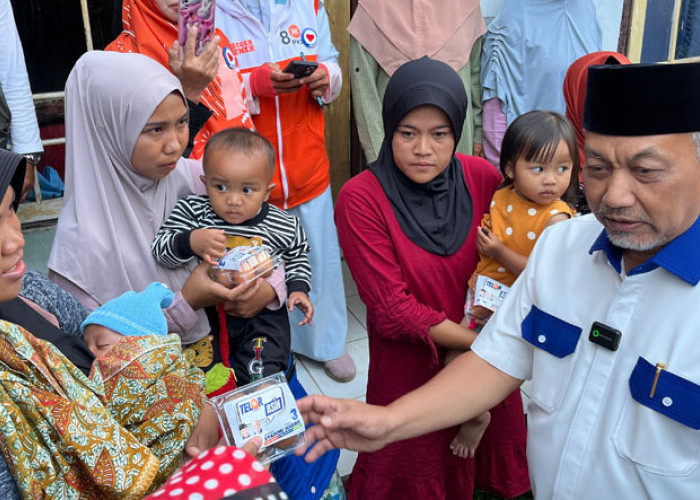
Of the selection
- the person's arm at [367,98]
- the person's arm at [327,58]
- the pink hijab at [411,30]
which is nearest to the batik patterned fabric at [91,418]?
the person's arm at [327,58]

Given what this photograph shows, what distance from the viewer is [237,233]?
1904mm

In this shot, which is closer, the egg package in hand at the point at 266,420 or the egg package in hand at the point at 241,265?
the egg package in hand at the point at 266,420

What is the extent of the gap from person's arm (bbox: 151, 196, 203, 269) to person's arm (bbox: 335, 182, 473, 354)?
0.51 meters

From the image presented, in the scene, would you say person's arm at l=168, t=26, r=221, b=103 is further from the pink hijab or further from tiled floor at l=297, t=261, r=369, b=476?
tiled floor at l=297, t=261, r=369, b=476

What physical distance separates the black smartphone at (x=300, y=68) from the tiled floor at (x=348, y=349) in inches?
65.5

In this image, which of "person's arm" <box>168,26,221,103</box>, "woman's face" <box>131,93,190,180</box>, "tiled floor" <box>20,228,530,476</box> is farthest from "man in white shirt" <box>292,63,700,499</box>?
"tiled floor" <box>20,228,530,476</box>

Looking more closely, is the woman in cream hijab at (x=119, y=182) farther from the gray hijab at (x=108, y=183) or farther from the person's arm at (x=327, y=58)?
the person's arm at (x=327, y=58)

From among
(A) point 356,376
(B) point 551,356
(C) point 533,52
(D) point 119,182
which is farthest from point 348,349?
(B) point 551,356

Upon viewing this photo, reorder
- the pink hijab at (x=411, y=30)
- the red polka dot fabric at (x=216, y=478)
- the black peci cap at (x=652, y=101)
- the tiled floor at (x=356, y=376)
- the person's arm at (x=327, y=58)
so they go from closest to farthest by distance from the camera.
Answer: the red polka dot fabric at (x=216, y=478), the black peci cap at (x=652, y=101), the person's arm at (x=327, y=58), the tiled floor at (x=356, y=376), the pink hijab at (x=411, y=30)

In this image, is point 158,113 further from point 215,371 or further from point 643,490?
point 643,490

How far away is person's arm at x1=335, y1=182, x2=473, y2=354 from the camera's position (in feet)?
6.14

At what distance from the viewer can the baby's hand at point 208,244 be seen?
1745 millimetres

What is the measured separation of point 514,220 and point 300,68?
1.21 meters

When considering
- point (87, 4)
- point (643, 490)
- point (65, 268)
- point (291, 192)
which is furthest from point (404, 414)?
point (87, 4)
